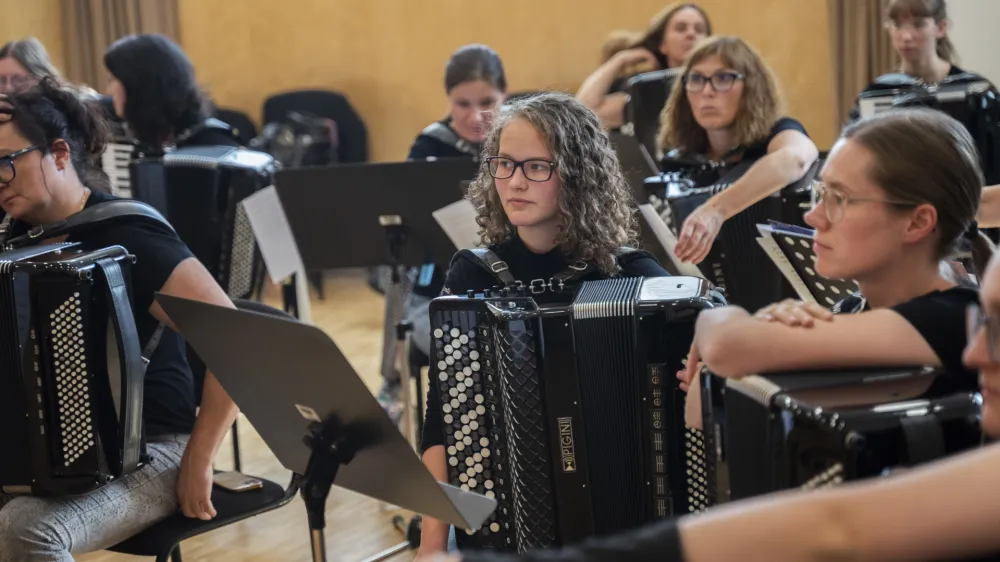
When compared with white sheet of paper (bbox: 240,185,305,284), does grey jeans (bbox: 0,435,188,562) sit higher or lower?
lower

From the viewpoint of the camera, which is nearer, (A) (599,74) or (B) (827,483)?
(B) (827,483)

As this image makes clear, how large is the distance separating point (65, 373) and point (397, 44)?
5.32 metres

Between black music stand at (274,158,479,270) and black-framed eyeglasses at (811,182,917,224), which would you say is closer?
black-framed eyeglasses at (811,182,917,224)

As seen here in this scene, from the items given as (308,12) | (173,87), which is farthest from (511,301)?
(308,12)

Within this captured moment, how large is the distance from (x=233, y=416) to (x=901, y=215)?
141cm

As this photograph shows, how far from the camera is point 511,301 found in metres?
1.95

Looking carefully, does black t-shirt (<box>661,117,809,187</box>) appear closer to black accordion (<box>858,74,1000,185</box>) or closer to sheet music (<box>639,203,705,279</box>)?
black accordion (<box>858,74,1000,185</box>)

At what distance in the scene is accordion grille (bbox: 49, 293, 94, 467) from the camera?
6.96 ft

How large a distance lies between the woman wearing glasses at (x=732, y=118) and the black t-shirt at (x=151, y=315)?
1558 millimetres

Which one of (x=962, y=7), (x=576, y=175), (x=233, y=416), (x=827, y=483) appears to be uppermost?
(x=962, y=7)

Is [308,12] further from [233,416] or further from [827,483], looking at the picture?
[827,483]

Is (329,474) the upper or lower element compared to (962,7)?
lower

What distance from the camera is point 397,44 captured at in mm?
7180


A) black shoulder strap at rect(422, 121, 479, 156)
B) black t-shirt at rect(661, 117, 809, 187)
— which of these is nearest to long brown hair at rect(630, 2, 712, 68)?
black shoulder strap at rect(422, 121, 479, 156)
